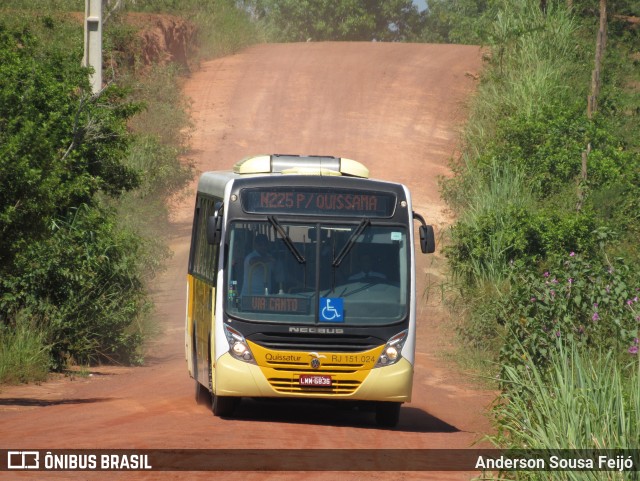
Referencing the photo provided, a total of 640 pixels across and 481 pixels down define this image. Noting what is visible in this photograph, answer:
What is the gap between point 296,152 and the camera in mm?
35938

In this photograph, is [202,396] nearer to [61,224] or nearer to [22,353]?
[22,353]

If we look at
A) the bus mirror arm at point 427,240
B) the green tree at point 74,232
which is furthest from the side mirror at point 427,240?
the green tree at point 74,232

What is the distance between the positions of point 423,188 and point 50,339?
18318 millimetres

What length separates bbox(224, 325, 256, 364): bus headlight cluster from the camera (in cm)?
1304

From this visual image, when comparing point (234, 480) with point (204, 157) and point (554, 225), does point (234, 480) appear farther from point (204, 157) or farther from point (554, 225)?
point (204, 157)

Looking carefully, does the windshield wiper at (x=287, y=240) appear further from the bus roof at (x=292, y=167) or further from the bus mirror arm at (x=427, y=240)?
the bus mirror arm at (x=427, y=240)

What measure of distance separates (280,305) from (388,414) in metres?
1.92

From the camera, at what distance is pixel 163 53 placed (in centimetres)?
4125

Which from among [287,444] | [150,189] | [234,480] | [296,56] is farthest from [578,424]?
[296,56]

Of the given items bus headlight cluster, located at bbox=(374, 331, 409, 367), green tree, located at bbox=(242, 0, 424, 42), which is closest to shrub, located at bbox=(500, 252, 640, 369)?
bus headlight cluster, located at bbox=(374, 331, 409, 367)

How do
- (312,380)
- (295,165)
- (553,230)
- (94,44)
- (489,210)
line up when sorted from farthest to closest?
(489,210), (553,230), (94,44), (295,165), (312,380)

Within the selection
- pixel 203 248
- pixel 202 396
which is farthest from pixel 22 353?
pixel 203 248

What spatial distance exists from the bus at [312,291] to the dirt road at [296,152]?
527 mm

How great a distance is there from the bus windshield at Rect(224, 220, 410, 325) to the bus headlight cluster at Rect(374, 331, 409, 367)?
22 centimetres
